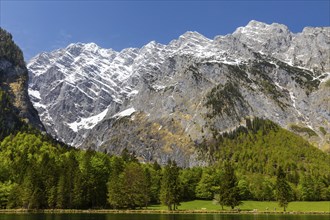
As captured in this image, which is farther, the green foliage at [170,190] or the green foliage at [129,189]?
the green foliage at [170,190]

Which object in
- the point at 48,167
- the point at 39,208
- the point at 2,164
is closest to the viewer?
the point at 39,208

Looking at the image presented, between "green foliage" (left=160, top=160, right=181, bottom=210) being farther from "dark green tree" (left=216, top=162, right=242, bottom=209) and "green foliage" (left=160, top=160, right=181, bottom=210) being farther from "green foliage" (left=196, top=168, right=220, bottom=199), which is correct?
"green foliage" (left=196, top=168, right=220, bottom=199)

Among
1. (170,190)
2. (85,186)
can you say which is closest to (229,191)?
→ (170,190)

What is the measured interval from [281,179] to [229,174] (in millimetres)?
20103

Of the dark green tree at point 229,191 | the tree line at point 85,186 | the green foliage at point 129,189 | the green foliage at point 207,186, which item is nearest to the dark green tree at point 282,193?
the tree line at point 85,186

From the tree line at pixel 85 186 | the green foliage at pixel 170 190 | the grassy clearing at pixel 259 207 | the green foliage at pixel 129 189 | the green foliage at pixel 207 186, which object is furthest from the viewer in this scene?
the green foliage at pixel 207 186

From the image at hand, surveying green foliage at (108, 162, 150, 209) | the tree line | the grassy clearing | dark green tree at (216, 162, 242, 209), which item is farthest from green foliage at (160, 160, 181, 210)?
dark green tree at (216, 162, 242, 209)

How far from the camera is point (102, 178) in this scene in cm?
14988

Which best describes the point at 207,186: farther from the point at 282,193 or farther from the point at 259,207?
the point at 282,193

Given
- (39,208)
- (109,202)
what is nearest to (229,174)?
(109,202)

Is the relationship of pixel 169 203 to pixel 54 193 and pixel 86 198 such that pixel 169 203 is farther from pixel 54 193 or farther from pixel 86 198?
pixel 54 193

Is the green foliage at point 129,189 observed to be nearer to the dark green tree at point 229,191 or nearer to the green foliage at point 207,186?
the dark green tree at point 229,191

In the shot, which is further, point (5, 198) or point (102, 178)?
point (102, 178)

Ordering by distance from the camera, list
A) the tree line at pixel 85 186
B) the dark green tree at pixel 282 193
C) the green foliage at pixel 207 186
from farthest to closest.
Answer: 1. the green foliage at pixel 207 186
2. the dark green tree at pixel 282 193
3. the tree line at pixel 85 186
